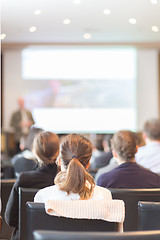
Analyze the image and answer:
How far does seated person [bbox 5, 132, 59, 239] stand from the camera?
7.40 ft

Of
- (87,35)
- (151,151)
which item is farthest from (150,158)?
(87,35)

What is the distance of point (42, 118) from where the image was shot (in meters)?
9.13

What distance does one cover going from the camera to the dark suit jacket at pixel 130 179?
2383mm

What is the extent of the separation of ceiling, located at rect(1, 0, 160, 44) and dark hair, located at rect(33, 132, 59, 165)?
1805mm

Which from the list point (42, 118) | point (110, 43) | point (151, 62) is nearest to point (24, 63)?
point (42, 118)

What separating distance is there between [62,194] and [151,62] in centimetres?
782

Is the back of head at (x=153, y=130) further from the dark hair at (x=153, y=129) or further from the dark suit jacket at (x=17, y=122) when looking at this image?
the dark suit jacket at (x=17, y=122)

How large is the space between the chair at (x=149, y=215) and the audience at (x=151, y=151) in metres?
1.55

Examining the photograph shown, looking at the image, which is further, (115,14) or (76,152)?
(115,14)

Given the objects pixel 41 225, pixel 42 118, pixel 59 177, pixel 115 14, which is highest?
pixel 115 14

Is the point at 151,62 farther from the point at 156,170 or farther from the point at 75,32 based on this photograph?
the point at 156,170

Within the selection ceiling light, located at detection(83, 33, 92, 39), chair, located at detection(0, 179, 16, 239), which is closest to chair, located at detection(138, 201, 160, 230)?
chair, located at detection(0, 179, 16, 239)

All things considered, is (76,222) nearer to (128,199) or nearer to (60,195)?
(60,195)

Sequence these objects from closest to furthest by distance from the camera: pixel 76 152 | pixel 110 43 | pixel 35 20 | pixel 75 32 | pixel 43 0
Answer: pixel 76 152 < pixel 43 0 < pixel 35 20 < pixel 75 32 < pixel 110 43
